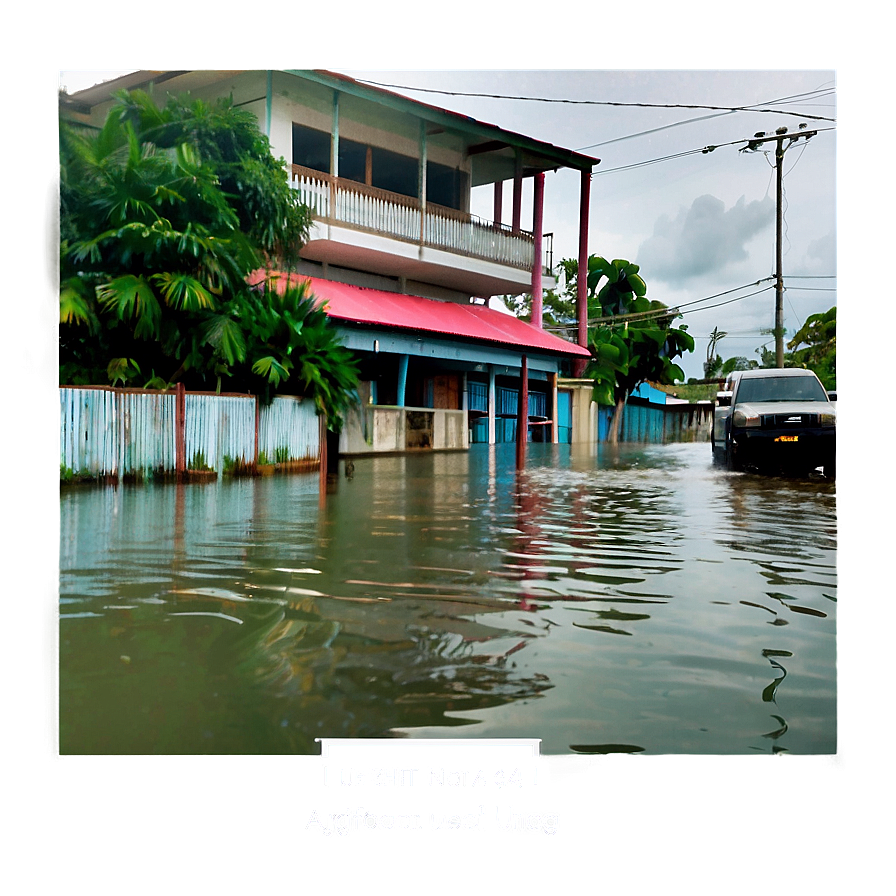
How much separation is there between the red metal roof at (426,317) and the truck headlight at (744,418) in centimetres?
118

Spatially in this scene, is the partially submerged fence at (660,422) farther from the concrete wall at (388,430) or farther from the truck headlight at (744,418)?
the concrete wall at (388,430)

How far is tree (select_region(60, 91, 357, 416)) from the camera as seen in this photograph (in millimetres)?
4008

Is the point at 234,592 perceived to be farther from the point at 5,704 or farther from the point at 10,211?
the point at 10,211

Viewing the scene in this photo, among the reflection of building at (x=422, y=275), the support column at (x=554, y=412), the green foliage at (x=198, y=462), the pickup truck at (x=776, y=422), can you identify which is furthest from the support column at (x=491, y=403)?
the green foliage at (x=198, y=462)

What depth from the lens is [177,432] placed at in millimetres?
4543

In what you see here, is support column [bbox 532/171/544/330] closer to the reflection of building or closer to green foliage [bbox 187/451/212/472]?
the reflection of building

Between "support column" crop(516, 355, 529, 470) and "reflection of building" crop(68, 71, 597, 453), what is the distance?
0.13ft

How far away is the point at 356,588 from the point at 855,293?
4.82 feet

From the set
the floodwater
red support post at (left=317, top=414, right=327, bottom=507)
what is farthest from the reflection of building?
the floodwater

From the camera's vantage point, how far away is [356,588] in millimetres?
2201

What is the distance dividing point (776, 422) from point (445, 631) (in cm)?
233

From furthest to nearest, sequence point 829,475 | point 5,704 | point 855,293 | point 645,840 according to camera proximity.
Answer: point 829,475
point 855,293
point 5,704
point 645,840

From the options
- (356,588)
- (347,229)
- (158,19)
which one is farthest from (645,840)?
(347,229)

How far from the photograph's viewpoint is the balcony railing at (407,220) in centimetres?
505
